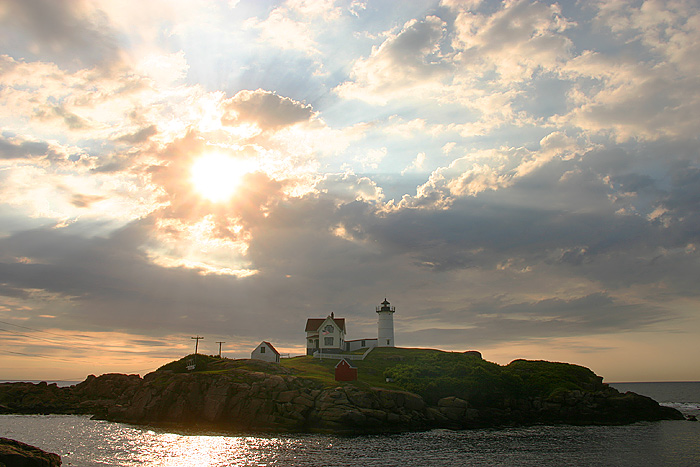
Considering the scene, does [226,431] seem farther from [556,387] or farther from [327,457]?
[556,387]

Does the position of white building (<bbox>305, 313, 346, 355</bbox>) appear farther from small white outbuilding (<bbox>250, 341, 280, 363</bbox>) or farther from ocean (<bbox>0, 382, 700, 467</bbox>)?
ocean (<bbox>0, 382, 700, 467</bbox>)

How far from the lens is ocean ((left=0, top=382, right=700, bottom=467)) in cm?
4253

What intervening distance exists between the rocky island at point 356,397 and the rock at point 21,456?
2870 cm

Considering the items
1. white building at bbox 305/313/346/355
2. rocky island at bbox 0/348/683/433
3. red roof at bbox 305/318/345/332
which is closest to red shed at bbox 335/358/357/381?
rocky island at bbox 0/348/683/433

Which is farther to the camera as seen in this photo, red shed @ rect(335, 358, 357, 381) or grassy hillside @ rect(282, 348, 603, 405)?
grassy hillside @ rect(282, 348, 603, 405)

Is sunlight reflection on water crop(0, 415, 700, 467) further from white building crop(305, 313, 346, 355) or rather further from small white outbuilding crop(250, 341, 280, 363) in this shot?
white building crop(305, 313, 346, 355)

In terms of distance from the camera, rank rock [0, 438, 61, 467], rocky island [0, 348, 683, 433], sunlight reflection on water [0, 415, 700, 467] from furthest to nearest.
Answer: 1. rocky island [0, 348, 683, 433]
2. sunlight reflection on water [0, 415, 700, 467]
3. rock [0, 438, 61, 467]

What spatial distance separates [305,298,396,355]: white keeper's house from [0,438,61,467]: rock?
203 feet

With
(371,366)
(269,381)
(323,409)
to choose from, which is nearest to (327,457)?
(323,409)

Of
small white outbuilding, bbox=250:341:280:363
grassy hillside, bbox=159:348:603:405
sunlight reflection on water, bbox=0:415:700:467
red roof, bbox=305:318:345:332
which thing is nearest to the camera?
sunlight reflection on water, bbox=0:415:700:467

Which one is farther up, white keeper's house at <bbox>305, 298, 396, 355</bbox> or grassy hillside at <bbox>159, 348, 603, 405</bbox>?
white keeper's house at <bbox>305, 298, 396, 355</bbox>

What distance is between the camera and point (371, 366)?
84.9m

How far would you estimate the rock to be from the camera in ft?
94.8

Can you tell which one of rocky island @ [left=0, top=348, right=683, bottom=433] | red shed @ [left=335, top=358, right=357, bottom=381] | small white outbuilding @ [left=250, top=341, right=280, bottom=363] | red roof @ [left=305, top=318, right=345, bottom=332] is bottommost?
rocky island @ [left=0, top=348, right=683, bottom=433]
